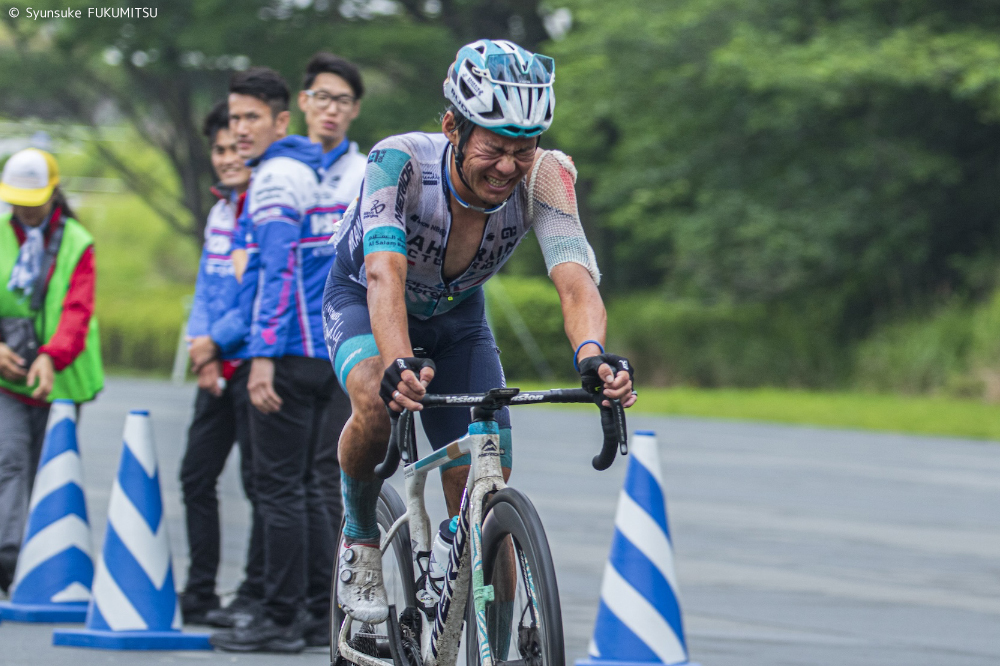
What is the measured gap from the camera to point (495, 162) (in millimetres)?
4414

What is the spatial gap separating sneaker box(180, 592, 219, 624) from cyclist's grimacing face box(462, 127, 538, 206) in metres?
3.27

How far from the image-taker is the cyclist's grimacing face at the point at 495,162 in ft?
14.4

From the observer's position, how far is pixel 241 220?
688cm

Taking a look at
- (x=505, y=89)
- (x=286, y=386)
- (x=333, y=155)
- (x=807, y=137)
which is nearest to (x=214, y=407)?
(x=286, y=386)

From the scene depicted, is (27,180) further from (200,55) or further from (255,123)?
(200,55)

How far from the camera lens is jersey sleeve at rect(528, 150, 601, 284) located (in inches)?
180

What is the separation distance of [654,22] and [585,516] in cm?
2069

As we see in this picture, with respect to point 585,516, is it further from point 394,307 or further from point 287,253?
point 394,307

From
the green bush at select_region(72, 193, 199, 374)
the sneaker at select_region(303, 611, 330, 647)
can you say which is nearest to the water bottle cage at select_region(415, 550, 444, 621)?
Result: the sneaker at select_region(303, 611, 330, 647)

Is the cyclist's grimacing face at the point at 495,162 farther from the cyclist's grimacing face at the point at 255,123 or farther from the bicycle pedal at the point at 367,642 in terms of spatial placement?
the cyclist's grimacing face at the point at 255,123

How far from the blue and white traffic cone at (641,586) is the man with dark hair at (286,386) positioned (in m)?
1.32

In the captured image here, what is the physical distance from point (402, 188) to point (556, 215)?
1.47 ft

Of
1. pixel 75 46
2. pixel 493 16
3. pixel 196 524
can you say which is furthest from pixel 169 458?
pixel 493 16

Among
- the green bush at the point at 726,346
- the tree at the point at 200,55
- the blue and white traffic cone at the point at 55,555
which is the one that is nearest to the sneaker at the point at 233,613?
the blue and white traffic cone at the point at 55,555
